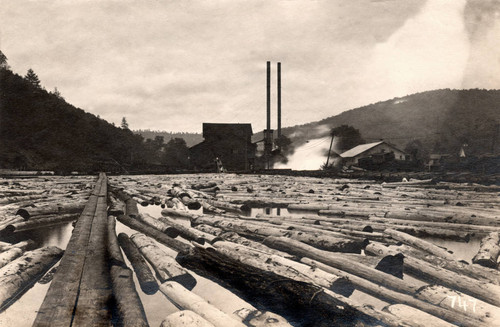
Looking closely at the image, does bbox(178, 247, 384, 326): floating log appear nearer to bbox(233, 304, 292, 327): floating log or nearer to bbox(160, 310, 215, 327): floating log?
bbox(233, 304, 292, 327): floating log

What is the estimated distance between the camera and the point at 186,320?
2.79 meters

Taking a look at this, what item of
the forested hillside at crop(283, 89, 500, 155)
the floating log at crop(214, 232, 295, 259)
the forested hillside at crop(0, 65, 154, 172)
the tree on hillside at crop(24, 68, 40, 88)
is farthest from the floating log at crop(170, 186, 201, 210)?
the tree on hillside at crop(24, 68, 40, 88)

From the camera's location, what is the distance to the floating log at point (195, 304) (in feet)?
9.27

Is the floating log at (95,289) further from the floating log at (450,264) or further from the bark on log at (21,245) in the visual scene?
the floating log at (450,264)

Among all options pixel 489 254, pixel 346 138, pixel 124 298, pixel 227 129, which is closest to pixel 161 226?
pixel 124 298

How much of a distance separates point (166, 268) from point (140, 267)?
0.50 meters

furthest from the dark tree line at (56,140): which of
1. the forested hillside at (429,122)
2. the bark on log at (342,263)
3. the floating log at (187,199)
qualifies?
the forested hillside at (429,122)

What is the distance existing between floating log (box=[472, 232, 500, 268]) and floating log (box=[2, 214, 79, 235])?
27.7ft

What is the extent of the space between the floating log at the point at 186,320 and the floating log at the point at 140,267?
1211 mm

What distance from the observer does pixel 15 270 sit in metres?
4.14

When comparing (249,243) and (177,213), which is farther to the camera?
(177,213)

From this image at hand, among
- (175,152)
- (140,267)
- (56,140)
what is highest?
(56,140)

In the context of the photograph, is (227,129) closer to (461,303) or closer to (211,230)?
(211,230)

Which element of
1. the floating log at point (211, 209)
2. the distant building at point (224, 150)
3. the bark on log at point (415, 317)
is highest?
the distant building at point (224, 150)
